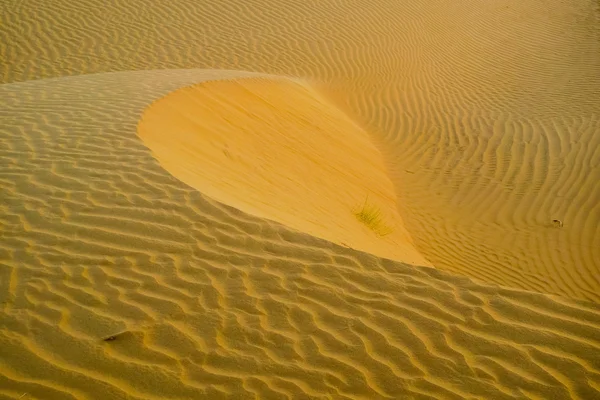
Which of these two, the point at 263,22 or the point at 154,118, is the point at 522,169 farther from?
the point at 263,22

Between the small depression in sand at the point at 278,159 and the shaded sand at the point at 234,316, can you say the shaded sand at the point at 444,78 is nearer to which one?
the small depression in sand at the point at 278,159

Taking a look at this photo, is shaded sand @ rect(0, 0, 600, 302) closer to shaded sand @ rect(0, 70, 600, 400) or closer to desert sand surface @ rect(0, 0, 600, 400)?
desert sand surface @ rect(0, 0, 600, 400)

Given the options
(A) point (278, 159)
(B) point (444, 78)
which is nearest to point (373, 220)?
(A) point (278, 159)

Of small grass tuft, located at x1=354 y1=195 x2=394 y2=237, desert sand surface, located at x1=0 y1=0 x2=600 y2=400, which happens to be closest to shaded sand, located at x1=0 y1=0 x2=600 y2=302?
desert sand surface, located at x1=0 y1=0 x2=600 y2=400

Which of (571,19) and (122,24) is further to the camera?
(571,19)

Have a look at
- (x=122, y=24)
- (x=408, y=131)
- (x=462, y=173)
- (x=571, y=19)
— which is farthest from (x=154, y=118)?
(x=571, y=19)
